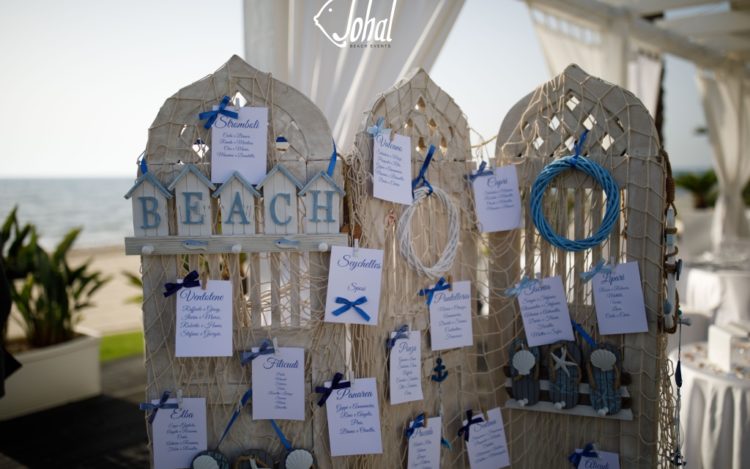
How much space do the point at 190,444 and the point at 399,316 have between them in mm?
719

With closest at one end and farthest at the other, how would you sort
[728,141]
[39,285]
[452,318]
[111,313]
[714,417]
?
[452,318] < [714,417] < [39,285] < [111,313] < [728,141]

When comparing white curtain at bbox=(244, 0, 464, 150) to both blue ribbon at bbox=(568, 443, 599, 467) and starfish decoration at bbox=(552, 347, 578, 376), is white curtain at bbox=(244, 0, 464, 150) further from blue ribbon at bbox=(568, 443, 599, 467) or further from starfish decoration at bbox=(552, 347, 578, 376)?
blue ribbon at bbox=(568, 443, 599, 467)

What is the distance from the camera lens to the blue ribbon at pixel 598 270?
5.78 feet

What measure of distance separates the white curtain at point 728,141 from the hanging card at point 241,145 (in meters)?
6.86

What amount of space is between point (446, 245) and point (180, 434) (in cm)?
100

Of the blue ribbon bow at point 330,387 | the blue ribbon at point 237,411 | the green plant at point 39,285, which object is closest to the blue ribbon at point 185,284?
the blue ribbon at point 237,411

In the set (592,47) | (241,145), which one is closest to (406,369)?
(241,145)

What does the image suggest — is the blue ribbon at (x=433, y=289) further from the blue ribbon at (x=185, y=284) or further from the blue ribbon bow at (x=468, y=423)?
the blue ribbon at (x=185, y=284)

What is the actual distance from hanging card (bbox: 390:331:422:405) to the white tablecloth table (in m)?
1.29

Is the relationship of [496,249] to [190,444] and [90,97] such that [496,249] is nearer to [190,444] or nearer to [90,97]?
[190,444]

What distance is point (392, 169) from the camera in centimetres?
164

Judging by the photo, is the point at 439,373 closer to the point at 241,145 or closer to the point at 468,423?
the point at 468,423

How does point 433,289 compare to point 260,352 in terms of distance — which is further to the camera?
point 433,289

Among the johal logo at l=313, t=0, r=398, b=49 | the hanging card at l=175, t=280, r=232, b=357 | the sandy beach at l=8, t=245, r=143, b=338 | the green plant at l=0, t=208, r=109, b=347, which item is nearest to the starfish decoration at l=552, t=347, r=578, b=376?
the hanging card at l=175, t=280, r=232, b=357
